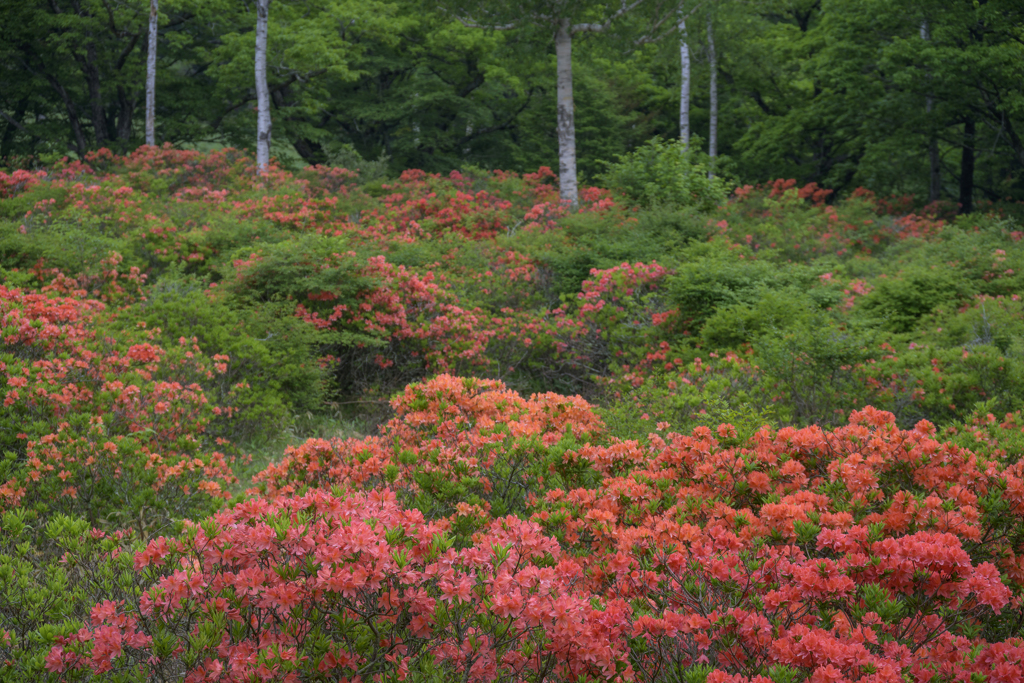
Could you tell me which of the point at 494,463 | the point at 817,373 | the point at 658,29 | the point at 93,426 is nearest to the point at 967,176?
the point at 658,29

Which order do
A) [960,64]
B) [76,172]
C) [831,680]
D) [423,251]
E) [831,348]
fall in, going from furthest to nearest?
[960,64], [76,172], [423,251], [831,348], [831,680]

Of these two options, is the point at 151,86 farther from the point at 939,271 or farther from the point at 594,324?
the point at 939,271

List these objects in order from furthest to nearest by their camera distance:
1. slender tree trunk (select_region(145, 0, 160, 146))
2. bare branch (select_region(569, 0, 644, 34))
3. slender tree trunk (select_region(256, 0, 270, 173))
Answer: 1. slender tree trunk (select_region(145, 0, 160, 146))
2. slender tree trunk (select_region(256, 0, 270, 173))
3. bare branch (select_region(569, 0, 644, 34))

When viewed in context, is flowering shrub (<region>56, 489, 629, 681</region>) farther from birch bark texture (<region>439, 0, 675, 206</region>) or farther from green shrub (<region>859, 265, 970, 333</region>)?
birch bark texture (<region>439, 0, 675, 206</region>)

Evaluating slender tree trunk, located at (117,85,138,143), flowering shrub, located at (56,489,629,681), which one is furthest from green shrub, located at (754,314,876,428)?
slender tree trunk, located at (117,85,138,143)

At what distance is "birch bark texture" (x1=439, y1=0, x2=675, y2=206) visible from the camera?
1441 cm

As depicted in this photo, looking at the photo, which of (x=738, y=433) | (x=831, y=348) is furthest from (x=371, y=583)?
(x=831, y=348)

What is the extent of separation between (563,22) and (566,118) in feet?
6.13

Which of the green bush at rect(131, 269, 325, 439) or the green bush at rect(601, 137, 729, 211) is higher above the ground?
the green bush at rect(601, 137, 729, 211)

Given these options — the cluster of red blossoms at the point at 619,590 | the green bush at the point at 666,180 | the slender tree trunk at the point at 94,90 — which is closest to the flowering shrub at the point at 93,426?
the cluster of red blossoms at the point at 619,590

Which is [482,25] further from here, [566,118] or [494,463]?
[494,463]

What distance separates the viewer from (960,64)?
49.7ft

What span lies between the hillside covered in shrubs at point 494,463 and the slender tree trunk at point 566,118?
4.66 metres

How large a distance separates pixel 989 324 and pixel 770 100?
62.3 ft
